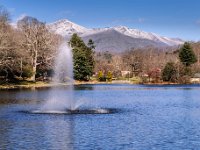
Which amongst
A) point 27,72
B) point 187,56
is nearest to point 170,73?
point 187,56

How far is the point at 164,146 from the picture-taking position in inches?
883

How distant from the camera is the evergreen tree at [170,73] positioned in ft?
392

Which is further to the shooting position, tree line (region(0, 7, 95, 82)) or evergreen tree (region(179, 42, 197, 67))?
evergreen tree (region(179, 42, 197, 67))

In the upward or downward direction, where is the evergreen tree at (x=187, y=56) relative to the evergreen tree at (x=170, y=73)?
upward

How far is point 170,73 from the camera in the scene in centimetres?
12044

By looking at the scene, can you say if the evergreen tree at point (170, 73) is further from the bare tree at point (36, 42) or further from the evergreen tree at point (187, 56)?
the bare tree at point (36, 42)

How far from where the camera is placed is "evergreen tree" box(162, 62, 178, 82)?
392 ft

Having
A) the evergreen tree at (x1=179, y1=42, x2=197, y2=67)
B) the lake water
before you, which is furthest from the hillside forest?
the lake water

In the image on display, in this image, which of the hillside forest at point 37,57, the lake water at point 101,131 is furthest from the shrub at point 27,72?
the lake water at point 101,131

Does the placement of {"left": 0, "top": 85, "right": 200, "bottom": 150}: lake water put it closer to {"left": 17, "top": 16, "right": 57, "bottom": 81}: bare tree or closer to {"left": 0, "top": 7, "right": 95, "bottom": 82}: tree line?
{"left": 0, "top": 7, "right": 95, "bottom": 82}: tree line

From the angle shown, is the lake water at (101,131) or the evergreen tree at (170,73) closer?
the lake water at (101,131)

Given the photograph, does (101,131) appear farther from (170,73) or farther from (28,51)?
(170,73)

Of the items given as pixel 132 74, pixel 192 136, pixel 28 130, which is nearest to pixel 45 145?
pixel 28 130

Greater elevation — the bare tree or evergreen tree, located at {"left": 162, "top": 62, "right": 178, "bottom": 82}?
the bare tree
